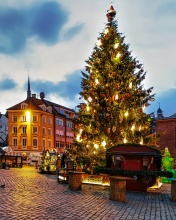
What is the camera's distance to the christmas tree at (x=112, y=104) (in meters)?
20.2

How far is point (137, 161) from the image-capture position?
647 inches

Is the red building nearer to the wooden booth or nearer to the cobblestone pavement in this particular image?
the wooden booth

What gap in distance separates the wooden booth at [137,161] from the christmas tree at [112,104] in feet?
9.74

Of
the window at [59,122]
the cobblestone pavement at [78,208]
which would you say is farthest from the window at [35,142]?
the cobblestone pavement at [78,208]

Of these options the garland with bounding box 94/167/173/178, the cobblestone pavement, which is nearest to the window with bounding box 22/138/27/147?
the garland with bounding box 94/167/173/178

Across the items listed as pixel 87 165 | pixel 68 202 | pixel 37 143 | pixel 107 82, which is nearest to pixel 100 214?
pixel 68 202

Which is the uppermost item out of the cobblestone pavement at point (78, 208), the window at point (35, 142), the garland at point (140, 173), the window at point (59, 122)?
the window at point (59, 122)

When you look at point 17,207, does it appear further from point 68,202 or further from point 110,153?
point 110,153

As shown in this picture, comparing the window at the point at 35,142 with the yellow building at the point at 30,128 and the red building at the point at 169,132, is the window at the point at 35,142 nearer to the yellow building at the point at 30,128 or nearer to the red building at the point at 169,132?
the yellow building at the point at 30,128

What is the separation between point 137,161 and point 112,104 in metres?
5.06

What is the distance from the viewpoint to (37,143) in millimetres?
69688

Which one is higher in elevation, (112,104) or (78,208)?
(112,104)

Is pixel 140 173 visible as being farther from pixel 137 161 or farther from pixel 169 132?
pixel 169 132

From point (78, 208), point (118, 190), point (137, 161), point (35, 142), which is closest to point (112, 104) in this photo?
point (137, 161)
